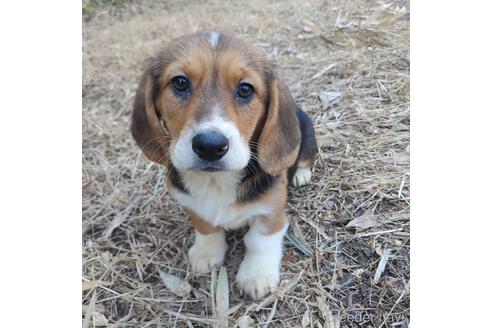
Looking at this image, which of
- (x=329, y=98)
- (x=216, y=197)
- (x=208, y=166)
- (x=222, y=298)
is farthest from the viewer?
(x=329, y=98)

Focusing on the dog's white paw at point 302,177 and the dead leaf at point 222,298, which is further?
the dog's white paw at point 302,177

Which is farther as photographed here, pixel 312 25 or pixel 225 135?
pixel 312 25

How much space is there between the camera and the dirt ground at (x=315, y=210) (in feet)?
9.42

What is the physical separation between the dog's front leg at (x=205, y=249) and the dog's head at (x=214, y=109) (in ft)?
2.06

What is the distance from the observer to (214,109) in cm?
240

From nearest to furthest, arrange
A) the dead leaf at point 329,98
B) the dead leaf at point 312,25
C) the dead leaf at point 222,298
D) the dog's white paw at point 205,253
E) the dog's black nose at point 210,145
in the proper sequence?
the dog's black nose at point 210,145 → the dead leaf at point 222,298 → the dog's white paw at point 205,253 → the dead leaf at point 329,98 → the dead leaf at point 312,25

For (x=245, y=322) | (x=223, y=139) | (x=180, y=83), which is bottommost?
(x=245, y=322)

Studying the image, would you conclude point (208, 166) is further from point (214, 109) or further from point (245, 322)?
point (245, 322)

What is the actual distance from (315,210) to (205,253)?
891mm

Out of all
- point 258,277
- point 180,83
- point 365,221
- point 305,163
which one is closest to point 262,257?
point 258,277

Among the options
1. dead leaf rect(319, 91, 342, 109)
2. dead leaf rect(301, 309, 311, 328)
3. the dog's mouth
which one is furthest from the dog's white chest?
dead leaf rect(319, 91, 342, 109)

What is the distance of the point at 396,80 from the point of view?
370cm

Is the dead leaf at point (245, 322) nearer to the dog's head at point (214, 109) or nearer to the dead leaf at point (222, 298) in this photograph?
the dead leaf at point (222, 298)

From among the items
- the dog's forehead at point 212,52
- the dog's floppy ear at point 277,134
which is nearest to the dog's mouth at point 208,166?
the dog's floppy ear at point 277,134
